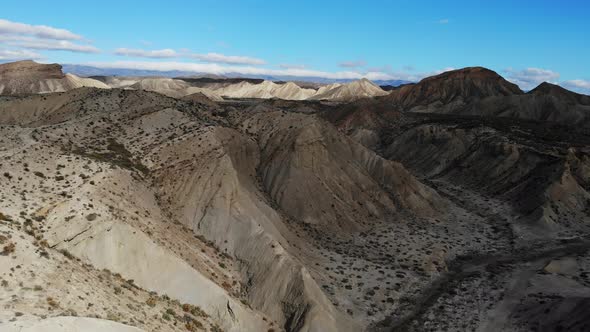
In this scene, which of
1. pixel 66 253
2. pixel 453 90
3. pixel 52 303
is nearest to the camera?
pixel 52 303

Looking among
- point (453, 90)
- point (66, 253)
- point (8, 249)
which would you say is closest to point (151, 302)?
point (66, 253)

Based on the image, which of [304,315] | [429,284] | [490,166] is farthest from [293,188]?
[490,166]

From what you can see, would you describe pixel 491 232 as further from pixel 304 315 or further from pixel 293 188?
pixel 304 315

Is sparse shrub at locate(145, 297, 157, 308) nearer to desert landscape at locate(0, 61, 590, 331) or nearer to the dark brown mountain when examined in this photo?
desert landscape at locate(0, 61, 590, 331)

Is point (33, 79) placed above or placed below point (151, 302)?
above

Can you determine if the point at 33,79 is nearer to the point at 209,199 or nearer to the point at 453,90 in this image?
the point at 209,199
